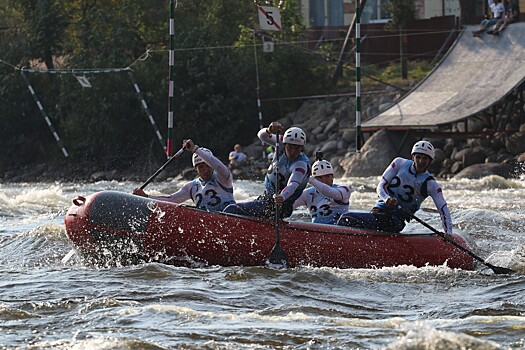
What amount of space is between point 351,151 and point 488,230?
1122 cm

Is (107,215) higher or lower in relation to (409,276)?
higher

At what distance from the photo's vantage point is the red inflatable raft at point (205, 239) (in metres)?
9.64

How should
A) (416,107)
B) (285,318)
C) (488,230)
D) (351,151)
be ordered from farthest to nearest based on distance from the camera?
(351,151) → (416,107) → (488,230) → (285,318)

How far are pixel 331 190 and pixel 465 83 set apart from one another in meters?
12.6

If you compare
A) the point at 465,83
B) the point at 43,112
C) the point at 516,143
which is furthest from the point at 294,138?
the point at 43,112

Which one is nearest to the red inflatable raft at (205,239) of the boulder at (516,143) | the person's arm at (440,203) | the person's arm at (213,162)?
the person's arm at (440,203)

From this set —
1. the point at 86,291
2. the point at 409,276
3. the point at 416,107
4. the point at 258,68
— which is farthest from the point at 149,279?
the point at 258,68

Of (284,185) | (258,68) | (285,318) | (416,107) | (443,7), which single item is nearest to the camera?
(285,318)

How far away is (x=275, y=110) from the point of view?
2842 centimetres

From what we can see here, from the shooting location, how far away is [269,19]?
2350 centimetres

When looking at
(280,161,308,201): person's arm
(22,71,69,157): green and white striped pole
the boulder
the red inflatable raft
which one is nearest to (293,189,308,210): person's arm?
(280,161,308,201): person's arm

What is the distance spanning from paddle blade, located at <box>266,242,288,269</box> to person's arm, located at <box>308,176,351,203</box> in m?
0.76

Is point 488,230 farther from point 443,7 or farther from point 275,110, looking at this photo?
point 443,7

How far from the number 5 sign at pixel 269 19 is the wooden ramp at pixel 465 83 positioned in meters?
2.78
